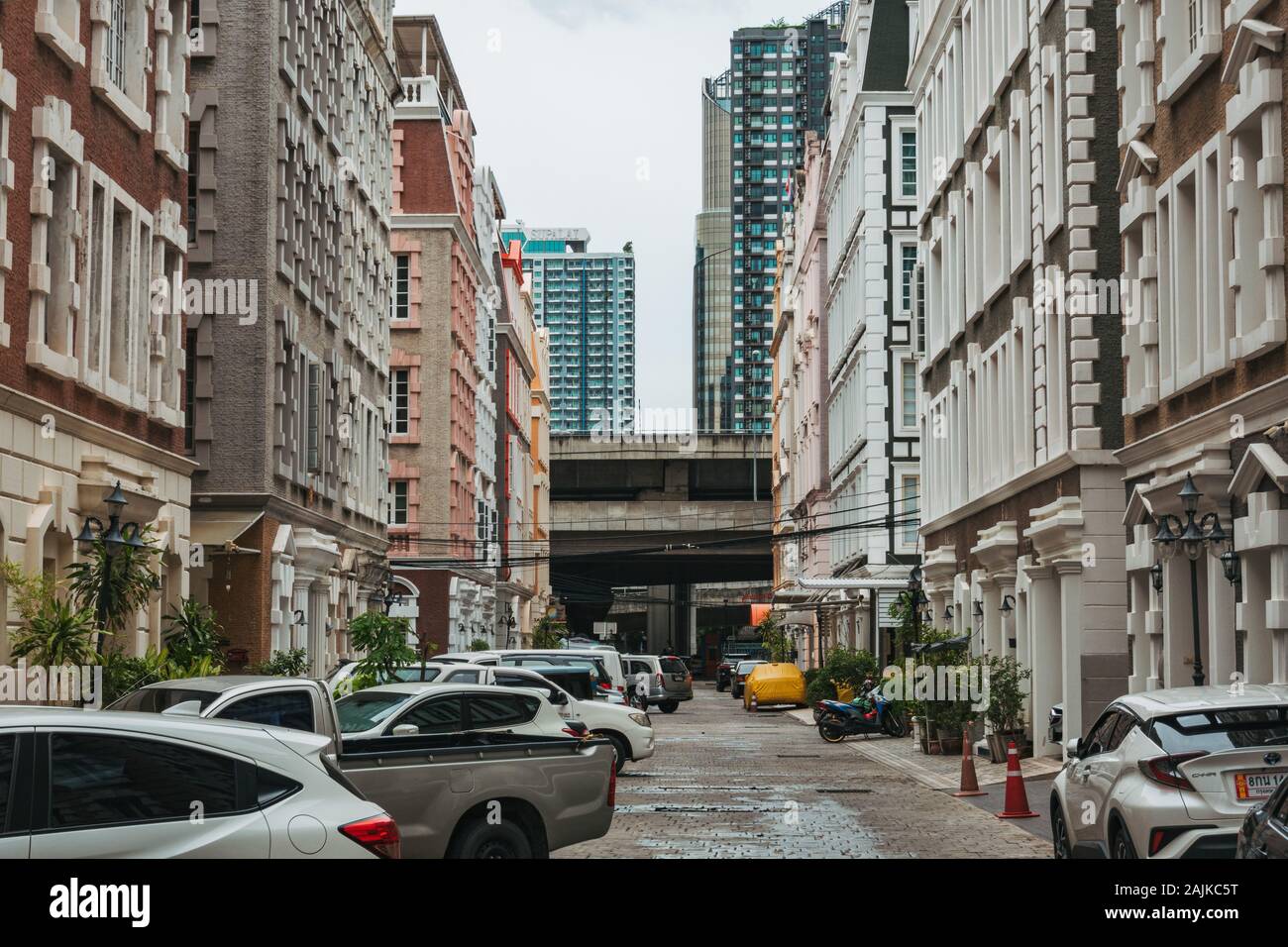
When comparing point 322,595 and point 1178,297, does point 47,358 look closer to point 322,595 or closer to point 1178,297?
point 1178,297

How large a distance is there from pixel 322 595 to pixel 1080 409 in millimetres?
18829

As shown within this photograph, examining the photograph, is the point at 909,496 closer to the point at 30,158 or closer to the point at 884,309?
the point at 884,309

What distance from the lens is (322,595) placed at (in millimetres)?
39188

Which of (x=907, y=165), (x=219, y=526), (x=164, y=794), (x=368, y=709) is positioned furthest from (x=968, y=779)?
(x=907, y=165)

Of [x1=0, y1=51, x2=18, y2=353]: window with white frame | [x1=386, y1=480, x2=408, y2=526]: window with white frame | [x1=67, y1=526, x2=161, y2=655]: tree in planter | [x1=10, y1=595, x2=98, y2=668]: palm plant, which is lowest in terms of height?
[x1=10, y1=595, x2=98, y2=668]: palm plant

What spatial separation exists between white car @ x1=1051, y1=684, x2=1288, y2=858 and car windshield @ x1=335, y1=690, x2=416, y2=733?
6.40m

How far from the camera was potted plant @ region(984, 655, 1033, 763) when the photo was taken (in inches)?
1161

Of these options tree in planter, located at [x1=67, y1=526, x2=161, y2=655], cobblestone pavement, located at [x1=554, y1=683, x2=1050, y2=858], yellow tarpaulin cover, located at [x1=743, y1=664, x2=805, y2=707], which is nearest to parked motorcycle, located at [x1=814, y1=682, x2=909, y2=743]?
cobblestone pavement, located at [x1=554, y1=683, x2=1050, y2=858]

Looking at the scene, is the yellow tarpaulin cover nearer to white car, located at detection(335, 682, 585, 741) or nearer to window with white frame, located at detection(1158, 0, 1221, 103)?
window with white frame, located at detection(1158, 0, 1221, 103)

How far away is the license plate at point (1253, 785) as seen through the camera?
36.2 feet

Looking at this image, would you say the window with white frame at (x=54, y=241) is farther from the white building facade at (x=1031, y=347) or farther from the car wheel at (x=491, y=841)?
the white building facade at (x=1031, y=347)

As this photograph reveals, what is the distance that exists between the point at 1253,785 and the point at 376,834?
6001 mm

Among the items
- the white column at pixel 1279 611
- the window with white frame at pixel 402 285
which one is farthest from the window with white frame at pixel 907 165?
the white column at pixel 1279 611
